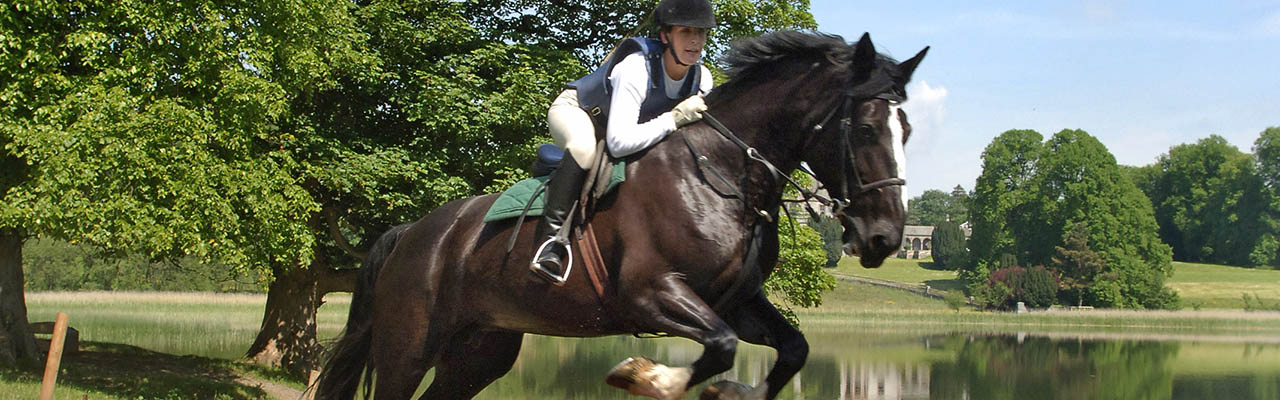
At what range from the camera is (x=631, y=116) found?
5082 mm

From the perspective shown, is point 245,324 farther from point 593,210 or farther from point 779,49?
point 779,49

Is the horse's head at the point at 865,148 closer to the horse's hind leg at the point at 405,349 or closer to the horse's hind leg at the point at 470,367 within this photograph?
the horse's hind leg at the point at 470,367

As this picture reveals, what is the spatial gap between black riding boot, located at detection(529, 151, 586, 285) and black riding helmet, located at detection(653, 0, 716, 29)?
833 millimetres

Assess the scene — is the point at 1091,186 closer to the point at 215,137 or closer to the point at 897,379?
the point at 897,379

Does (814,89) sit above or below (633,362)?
above

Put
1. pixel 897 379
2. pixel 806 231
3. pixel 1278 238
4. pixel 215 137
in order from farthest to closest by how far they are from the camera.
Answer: pixel 1278 238
pixel 897 379
pixel 806 231
pixel 215 137

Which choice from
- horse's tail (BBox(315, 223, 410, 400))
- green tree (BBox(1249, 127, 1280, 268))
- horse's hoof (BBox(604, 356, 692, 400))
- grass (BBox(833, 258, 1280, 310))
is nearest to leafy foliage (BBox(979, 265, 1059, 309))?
grass (BBox(833, 258, 1280, 310))

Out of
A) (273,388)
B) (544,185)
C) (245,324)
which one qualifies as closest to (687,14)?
(544,185)

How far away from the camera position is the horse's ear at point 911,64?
4.95 m

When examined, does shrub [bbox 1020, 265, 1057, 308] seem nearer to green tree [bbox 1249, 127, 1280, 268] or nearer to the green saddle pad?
green tree [bbox 1249, 127, 1280, 268]

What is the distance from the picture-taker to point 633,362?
4719mm

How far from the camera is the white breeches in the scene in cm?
520

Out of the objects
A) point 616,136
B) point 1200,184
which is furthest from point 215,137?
point 1200,184

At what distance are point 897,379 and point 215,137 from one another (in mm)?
20754
